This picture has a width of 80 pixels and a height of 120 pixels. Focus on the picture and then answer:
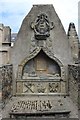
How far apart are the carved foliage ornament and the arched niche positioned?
0.67 metres

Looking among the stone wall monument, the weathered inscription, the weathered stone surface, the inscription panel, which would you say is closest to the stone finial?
the stone wall monument

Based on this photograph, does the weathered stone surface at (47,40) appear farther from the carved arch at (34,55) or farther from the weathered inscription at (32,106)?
the weathered inscription at (32,106)

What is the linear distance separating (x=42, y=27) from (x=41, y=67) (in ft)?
5.54

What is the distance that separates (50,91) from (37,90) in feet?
A: 1.76

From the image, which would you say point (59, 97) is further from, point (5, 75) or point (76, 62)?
point (5, 75)

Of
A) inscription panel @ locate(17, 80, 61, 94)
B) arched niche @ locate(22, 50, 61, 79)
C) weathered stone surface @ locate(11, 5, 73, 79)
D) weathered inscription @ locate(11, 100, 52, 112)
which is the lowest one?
weathered inscription @ locate(11, 100, 52, 112)

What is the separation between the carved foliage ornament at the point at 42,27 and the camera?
1177 centimetres

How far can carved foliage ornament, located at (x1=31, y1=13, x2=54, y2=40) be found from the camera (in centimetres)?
1177

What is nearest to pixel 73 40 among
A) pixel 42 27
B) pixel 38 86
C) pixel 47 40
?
pixel 47 40

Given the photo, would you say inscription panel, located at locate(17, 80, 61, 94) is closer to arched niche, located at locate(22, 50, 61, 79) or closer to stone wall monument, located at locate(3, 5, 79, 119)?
stone wall monument, located at locate(3, 5, 79, 119)

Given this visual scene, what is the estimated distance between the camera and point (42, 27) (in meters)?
11.8

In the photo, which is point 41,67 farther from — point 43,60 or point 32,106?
point 32,106

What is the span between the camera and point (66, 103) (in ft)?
36.4

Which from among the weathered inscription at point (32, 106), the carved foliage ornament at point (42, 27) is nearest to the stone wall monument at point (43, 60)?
the carved foliage ornament at point (42, 27)
